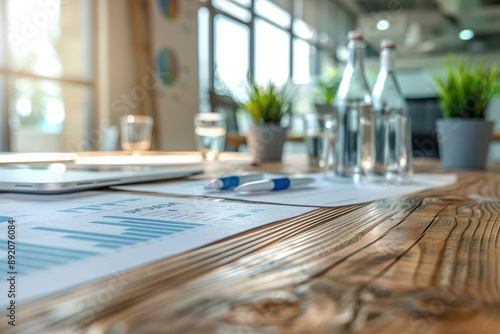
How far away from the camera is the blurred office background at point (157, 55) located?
3.42 m

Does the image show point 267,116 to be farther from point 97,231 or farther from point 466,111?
point 97,231

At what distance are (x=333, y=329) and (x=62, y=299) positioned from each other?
108 millimetres

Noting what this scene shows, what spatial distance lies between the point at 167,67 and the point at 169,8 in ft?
1.70

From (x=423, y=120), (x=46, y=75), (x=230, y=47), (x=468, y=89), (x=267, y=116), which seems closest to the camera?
Result: (x=468, y=89)

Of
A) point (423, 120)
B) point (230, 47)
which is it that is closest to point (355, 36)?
point (423, 120)

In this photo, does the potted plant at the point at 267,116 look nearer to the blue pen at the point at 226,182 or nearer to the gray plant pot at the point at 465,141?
the gray plant pot at the point at 465,141

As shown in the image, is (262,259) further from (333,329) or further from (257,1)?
(257,1)

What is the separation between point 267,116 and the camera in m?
1.44

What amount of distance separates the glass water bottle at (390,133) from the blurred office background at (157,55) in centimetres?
130

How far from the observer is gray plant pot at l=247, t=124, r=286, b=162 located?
1.43 metres

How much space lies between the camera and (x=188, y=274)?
239 mm

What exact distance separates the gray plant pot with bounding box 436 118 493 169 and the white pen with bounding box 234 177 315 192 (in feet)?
2.22

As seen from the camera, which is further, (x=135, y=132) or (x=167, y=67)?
(x=167, y=67)

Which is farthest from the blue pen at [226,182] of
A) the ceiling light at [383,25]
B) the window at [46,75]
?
the ceiling light at [383,25]
